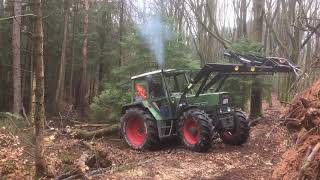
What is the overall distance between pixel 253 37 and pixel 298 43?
3.04 m

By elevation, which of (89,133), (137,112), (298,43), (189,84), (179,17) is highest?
(179,17)

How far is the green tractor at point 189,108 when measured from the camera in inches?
395

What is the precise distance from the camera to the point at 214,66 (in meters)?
10.2

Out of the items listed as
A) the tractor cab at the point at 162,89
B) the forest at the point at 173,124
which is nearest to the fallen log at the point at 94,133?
the forest at the point at 173,124

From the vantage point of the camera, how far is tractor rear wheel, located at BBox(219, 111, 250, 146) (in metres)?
10.6

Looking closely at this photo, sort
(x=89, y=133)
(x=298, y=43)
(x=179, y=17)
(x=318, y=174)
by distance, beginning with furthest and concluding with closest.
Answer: (x=179, y=17) → (x=298, y=43) → (x=89, y=133) → (x=318, y=174)

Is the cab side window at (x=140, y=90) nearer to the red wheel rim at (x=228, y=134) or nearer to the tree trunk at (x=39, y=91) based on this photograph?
the red wheel rim at (x=228, y=134)

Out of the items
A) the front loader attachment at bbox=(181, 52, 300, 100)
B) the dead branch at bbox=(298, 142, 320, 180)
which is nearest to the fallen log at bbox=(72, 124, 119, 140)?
the front loader attachment at bbox=(181, 52, 300, 100)

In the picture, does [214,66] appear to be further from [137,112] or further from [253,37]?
[253,37]

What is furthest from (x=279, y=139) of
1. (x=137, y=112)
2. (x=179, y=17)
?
(x=179, y=17)

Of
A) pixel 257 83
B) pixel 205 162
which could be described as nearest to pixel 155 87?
pixel 205 162

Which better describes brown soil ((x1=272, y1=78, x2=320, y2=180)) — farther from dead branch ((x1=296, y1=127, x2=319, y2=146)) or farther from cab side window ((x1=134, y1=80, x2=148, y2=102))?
cab side window ((x1=134, y1=80, x2=148, y2=102))

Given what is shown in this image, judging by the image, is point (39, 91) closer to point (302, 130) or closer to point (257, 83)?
point (302, 130)

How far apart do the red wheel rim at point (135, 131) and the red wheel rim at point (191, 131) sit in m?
1.78
